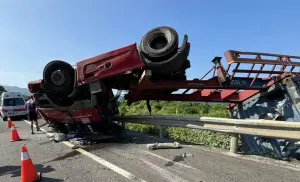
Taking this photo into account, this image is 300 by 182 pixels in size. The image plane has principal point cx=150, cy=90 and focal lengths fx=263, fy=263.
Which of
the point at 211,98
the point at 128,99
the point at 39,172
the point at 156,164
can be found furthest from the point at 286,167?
the point at 128,99

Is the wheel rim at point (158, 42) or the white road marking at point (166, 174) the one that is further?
the wheel rim at point (158, 42)

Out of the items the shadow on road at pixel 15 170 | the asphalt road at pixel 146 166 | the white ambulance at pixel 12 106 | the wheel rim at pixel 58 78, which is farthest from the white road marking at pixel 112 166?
the white ambulance at pixel 12 106

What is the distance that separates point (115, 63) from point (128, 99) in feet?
4.98

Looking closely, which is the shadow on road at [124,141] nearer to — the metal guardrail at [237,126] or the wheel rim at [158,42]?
the metal guardrail at [237,126]

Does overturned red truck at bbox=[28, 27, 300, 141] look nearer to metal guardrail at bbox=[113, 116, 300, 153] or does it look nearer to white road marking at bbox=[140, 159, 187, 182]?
metal guardrail at bbox=[113, 116, 300, 153]

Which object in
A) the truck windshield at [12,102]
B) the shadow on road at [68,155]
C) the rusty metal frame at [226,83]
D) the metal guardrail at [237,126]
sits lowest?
the shadow on road at [68,155]

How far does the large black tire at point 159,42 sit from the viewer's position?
592cm

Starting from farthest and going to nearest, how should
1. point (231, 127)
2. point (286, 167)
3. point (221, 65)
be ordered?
point (221, 65) → point (231, 127) → point (286, 167)

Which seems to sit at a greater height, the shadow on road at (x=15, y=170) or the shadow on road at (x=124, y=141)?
the shadow on road at (x=124, y=141)

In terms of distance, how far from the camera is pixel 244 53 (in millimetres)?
5574

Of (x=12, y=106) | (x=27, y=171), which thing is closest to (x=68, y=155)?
(x=27, y=171)

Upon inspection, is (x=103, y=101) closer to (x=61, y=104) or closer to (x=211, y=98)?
(x=61, y=104)

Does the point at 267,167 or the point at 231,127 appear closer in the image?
the point at 267,167

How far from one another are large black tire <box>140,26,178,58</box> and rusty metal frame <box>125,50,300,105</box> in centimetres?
50
